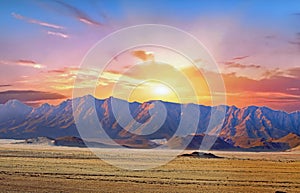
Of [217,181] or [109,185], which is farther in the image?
[217,181]

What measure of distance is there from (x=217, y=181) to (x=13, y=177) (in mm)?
23695

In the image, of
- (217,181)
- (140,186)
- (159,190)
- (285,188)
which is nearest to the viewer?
(159,190)

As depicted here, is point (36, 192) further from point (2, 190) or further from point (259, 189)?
point (259, 189)

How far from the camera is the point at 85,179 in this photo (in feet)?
167

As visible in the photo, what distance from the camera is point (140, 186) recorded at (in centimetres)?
4594

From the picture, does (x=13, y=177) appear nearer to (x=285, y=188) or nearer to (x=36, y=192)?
(x=36, y=192)

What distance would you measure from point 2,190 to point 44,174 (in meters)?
15.8

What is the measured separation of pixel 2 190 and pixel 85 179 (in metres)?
12.8

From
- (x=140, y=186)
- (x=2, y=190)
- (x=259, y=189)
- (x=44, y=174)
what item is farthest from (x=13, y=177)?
(x=259, y=189)

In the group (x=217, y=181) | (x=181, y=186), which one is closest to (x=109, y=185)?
(x=181, y=186)

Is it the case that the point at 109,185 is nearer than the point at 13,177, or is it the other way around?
the point at 109,185

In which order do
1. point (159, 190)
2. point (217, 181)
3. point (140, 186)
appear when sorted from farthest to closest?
point (217, 181), point (140, 186), point (159, 190)

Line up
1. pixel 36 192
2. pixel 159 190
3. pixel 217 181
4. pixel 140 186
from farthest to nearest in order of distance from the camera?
pixel 217 181, pixel 140 186, pixel 159 190, pixel 36 192

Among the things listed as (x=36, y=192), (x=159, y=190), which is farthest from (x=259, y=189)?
(x=36, y=192)
